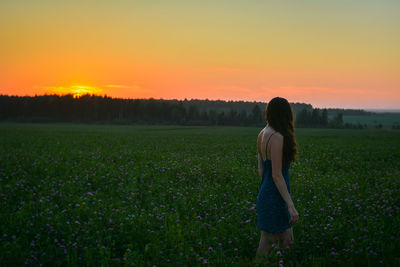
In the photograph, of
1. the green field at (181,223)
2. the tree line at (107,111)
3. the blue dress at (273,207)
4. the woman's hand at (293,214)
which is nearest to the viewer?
the woman's hand at (293,214)

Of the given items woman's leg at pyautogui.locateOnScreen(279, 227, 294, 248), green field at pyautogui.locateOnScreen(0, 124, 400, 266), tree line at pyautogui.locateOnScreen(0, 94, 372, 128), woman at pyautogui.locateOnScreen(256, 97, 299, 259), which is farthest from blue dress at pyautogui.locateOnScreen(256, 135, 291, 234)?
tree line at pyautogui.locateOnScreen(0, 94, 372, 128)

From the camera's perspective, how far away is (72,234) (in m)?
5.33

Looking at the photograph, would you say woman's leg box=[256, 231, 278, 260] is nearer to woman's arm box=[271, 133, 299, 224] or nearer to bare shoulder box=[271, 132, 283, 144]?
woman's arm box=[271, 133, 299, 224]

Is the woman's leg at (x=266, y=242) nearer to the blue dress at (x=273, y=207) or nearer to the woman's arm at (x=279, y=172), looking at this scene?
the blue dress at (x=273, y=207)

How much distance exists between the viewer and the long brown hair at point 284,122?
4066 mm

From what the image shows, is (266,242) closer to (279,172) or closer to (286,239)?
(286,239)

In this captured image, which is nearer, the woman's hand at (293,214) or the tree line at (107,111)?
the woman's hand at (293,214)

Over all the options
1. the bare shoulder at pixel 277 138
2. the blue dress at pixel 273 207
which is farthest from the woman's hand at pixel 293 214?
the bare shoulder at pixel 277 138

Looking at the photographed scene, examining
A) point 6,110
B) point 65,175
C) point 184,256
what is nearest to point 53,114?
point 6,110

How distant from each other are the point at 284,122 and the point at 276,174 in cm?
73

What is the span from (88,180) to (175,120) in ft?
330

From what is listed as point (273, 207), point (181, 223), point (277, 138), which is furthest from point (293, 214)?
point (181, 223)

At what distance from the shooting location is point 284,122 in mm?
4059

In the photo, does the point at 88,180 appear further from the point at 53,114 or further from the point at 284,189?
the point at 53,114
